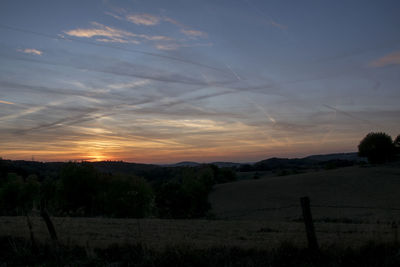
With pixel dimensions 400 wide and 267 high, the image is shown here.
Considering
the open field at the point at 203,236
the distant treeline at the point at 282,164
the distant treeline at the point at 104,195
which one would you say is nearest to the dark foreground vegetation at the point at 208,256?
the open field at the point at 203,236

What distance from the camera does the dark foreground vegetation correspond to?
23.2 feet

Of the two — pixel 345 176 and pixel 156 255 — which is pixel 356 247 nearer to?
pixel 156 255

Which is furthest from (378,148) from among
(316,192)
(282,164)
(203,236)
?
(203,236)

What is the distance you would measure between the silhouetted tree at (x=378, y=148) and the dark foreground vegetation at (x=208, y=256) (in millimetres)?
99344

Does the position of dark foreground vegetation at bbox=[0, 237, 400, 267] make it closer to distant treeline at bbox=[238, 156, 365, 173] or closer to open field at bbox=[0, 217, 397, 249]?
open field at bbox=[0, 217, 397, 249]

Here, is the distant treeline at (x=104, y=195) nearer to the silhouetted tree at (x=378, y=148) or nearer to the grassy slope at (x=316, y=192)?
the grassy slope at (x=316, y=192)

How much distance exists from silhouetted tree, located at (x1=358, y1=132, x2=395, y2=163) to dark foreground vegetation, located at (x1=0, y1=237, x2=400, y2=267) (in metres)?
99.3

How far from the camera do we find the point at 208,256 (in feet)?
24.6

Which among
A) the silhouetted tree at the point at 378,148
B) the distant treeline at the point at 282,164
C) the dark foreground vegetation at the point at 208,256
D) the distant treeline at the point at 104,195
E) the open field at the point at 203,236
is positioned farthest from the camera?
the distant treeline at the point at 282,164

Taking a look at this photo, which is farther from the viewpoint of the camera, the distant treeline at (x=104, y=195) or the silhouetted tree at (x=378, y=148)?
the silhouetted tree at (x=378, y=148)

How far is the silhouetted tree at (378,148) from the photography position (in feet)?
306

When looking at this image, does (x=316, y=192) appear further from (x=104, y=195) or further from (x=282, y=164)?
(x=282, y=164)

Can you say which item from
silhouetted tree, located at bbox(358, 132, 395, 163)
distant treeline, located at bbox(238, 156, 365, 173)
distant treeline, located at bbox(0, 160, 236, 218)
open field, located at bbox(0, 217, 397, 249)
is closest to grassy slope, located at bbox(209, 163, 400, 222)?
distant treeline, located at bbox(0, 160, 236, 218)

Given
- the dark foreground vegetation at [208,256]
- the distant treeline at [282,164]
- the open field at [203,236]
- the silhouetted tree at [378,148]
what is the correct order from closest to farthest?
the dark foreground vegetation at [208,256] < the open field at [203,236] < the silhouetted tree at [378,148] < the distant treeline at [282,164]
